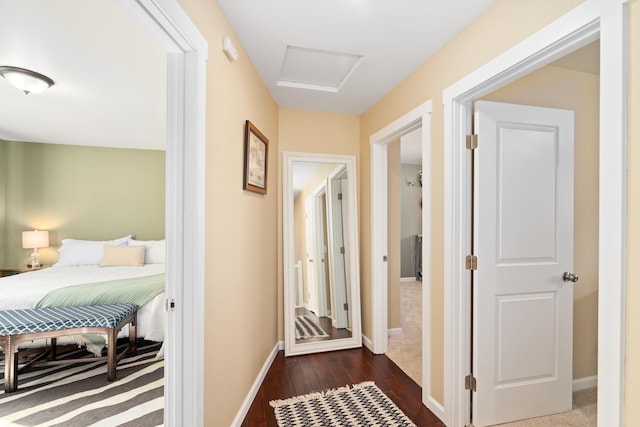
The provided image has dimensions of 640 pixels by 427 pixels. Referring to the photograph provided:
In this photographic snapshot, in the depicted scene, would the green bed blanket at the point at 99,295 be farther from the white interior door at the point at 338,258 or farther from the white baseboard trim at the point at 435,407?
the white baseboard trim at the point at 435,407

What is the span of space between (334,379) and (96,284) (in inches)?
98.6

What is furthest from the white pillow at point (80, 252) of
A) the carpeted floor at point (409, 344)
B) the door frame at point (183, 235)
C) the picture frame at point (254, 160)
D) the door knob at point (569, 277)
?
the door knob at point (569, 277)

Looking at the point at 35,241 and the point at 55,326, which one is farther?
the point at 35,241

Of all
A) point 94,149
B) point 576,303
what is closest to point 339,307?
point 576,303

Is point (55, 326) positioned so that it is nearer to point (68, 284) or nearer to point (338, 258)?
point (68, 284)

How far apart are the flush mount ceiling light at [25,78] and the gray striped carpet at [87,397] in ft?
7.78

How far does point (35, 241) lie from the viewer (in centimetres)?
431

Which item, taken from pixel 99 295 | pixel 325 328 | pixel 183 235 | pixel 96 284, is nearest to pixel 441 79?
pixel 183 235

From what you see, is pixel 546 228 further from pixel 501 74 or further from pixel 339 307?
pixel 339 307

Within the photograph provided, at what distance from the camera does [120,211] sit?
4793mm

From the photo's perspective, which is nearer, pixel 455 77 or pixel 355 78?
pixel 455 77

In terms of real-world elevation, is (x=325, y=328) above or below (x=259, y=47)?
below

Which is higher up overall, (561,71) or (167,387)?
(561,71)

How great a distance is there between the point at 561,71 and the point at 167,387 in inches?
121
